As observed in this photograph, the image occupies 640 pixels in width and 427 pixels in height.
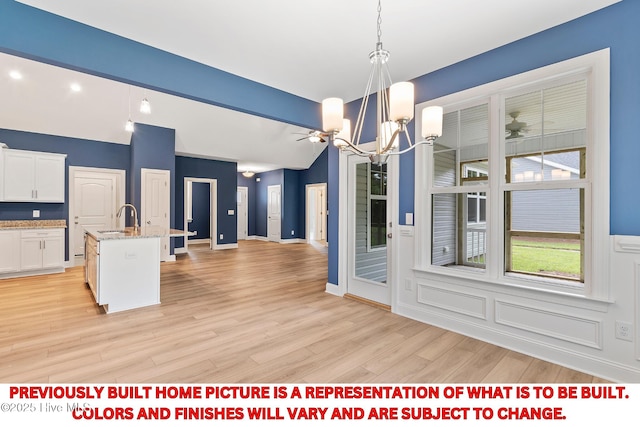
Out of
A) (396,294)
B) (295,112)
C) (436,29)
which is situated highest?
(436,29)

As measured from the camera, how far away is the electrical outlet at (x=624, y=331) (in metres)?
2.15

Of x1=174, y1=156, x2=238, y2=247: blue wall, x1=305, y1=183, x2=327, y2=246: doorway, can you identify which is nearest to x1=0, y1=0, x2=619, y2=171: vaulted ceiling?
x1=174, y1=156, x2=238, y2=247: blue wall

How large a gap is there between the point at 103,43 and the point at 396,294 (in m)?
3.78

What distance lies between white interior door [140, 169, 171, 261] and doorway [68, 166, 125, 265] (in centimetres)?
73

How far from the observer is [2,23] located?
2.17 m

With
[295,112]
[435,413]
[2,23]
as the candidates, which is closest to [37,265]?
[2,23]

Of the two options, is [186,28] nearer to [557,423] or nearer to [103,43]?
[103,43]

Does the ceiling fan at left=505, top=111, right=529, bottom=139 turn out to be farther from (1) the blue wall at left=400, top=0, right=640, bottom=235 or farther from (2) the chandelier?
(2) the chandelier

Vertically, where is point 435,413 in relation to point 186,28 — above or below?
below

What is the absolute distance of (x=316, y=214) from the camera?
A: 1143cm

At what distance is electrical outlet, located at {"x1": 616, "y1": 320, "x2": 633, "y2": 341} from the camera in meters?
2.15

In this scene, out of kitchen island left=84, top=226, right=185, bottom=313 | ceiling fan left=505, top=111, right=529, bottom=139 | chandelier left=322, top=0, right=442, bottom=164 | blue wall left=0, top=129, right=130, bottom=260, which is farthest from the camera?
blue wall left=0, top=129, right=130, bottom=260

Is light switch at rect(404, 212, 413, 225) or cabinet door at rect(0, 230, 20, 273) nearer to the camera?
light switch at rect(404, 212, 413, 225)

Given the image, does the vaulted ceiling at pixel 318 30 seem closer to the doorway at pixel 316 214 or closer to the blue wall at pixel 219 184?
the blue wall at pixel 219 184
